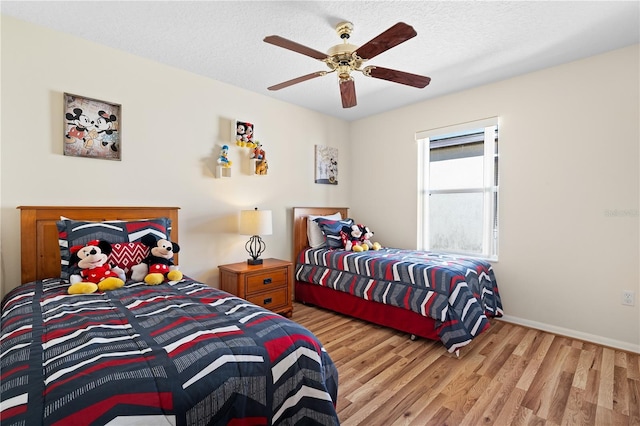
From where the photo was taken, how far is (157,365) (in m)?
1.00

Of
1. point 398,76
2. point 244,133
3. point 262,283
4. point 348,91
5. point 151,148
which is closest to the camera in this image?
point 398,76

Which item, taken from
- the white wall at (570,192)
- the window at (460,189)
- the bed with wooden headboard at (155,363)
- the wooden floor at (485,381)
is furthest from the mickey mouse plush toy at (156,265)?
the white wall at (570,192)

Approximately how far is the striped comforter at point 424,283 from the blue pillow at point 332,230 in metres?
0.15

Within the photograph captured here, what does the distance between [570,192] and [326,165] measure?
8.68ft

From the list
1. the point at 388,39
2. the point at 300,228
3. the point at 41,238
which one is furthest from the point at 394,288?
the point at 41,238

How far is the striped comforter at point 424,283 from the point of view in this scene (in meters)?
2.39

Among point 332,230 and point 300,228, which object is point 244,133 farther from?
point 332,230

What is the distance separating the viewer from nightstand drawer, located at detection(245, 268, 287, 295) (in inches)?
111

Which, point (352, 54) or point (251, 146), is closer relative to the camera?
point (352, 54)

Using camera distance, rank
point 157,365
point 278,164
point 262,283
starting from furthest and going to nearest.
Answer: point 278,164, point 262,283, point 157,365

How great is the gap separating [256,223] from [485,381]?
86.9 inches

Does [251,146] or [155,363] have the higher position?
[251,146]

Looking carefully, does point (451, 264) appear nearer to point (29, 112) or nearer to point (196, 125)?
point (196, 125)

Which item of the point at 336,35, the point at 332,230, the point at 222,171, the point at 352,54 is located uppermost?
the point at 336,35
